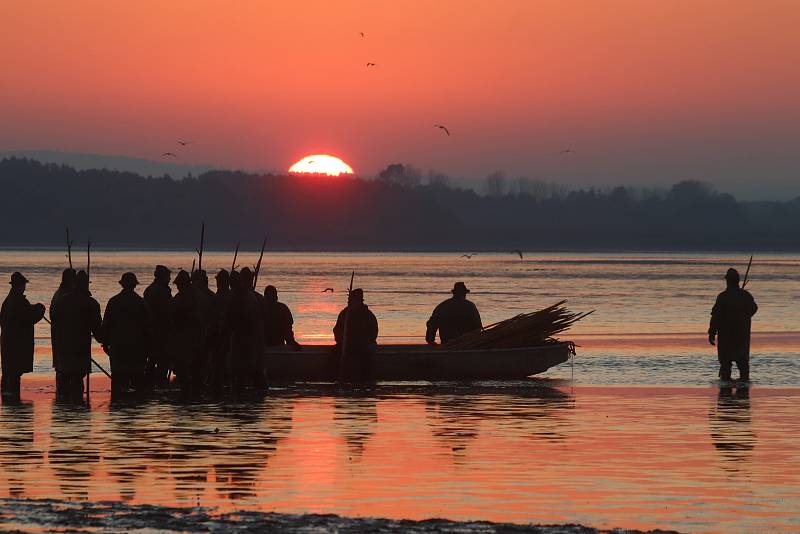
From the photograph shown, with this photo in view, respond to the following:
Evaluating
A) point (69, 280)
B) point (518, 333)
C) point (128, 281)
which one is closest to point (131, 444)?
point (128, 281)

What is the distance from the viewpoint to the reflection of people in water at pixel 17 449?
38.1ft

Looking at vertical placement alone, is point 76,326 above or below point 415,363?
above

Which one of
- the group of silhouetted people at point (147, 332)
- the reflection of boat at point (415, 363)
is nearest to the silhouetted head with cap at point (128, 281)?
the group of silhouetted people at point (147, 332)

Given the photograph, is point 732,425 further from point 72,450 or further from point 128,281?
point 128,281

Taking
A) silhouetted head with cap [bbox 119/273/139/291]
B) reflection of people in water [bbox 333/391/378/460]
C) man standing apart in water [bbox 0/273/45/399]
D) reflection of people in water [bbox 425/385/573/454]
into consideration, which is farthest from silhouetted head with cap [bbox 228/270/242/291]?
reflection of people in water [bbox 425/385/573/454]

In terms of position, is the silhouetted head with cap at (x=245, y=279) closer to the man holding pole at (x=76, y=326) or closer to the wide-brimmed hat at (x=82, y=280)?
the man holding pole at (x=76, y=326)

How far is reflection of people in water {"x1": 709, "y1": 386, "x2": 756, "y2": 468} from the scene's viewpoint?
13828 mm

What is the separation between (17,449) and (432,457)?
12.6 feet

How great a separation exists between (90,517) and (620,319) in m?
38.0

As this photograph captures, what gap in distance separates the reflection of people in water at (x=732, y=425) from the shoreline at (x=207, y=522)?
14.1 feet

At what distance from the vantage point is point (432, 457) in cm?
1327

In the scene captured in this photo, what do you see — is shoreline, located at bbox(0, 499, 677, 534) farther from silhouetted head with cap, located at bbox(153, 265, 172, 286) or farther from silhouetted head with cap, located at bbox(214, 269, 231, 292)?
silhouetted head with cap, located at bbox(214, 269, 231, 292)

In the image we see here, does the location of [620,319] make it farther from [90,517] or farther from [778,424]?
[90,517]

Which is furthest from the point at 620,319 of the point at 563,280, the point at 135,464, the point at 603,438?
the point at 563,280
